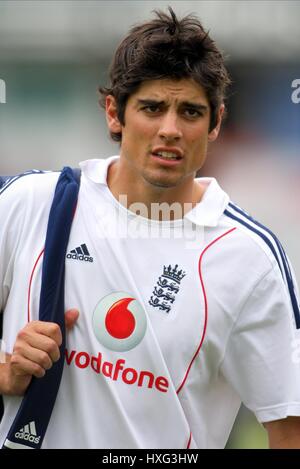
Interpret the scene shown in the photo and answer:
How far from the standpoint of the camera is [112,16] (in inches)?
296

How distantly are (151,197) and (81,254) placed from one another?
0.95 feet

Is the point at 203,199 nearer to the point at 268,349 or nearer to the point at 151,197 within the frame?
the point at 151,197

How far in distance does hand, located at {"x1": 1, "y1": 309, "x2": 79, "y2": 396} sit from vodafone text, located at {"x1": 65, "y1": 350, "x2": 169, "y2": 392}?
12cm

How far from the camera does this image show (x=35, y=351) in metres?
2.50

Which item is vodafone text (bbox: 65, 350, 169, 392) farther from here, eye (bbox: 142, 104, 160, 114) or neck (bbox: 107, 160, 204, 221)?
eye (bbox: 142, 104, 160, 114)

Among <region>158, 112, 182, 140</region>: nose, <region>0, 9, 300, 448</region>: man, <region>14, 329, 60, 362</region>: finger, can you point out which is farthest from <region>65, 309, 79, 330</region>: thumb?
<region>158, 112, 182, 140</region>: nose

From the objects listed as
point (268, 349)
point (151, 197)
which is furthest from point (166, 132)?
point (268, 349)

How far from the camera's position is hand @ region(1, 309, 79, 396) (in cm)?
250

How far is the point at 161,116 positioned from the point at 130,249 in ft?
1.37

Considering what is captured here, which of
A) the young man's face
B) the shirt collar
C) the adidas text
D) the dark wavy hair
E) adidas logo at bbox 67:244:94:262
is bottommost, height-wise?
the adidas text

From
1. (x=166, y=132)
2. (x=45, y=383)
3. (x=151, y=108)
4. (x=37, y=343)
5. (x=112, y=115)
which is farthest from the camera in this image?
(x=112, y=115)

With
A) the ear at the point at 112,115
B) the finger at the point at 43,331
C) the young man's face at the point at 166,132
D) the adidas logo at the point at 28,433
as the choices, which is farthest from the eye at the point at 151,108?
the adidas logo at the point at 28,433

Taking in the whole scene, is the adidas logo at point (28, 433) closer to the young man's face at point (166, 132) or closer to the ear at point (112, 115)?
the young man's face at point (166, 132)
